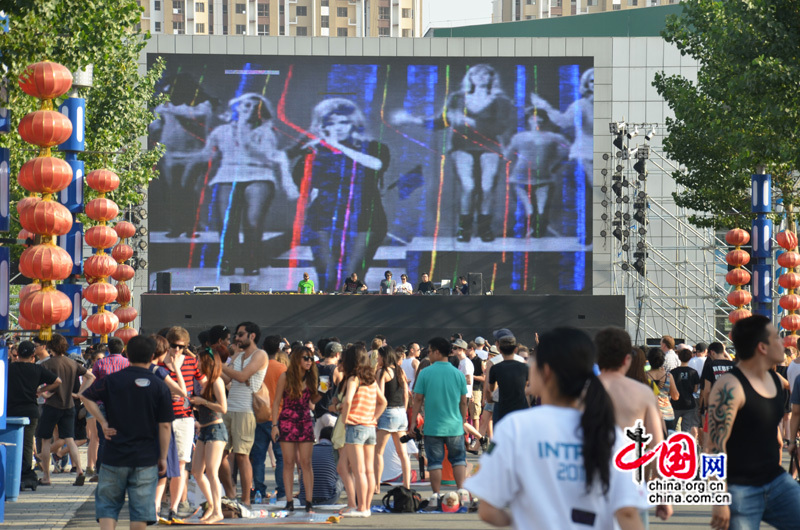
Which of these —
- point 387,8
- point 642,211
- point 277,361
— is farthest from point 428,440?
point 387,8

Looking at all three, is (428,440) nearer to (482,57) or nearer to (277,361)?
(277,361)

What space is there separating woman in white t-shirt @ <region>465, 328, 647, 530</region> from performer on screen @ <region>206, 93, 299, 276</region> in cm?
3398

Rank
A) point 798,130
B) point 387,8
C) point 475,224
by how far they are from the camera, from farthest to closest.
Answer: point 387,8 < point 475,224 < point 798,130

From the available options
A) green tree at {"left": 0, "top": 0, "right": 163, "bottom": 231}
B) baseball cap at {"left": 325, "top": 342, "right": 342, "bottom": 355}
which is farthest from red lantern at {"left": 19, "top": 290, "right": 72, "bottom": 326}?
baseball cap at {"left": 325, "top": 342, "right": 342, "bottom": 355}

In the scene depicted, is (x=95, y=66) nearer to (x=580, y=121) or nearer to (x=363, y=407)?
(x=363, y=407)

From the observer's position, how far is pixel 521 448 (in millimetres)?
3438

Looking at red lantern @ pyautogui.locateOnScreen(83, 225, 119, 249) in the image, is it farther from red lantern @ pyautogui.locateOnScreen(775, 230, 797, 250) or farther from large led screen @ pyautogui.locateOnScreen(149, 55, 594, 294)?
large led screen @ pyautogui.locateOnScreen(149, 55, 594, 294)

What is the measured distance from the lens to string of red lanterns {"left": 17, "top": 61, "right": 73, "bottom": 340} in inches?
511

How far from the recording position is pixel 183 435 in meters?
9.93

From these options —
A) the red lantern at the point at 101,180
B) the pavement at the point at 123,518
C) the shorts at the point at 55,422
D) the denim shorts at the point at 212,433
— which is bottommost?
the pavement at the point at 123,518

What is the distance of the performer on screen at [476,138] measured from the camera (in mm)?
37562

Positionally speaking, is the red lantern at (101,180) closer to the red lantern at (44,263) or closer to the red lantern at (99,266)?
the red lantern at (99,266)

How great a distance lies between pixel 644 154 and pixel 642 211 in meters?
1.93

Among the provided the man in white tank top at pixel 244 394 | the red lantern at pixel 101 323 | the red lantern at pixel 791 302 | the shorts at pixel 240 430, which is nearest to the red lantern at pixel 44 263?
the man in white tank top at pixel 244 394
